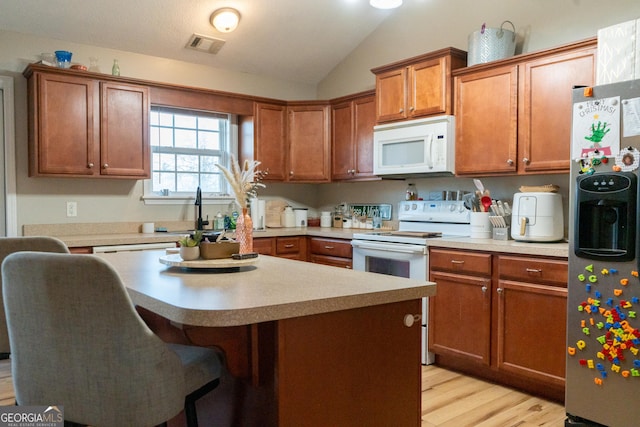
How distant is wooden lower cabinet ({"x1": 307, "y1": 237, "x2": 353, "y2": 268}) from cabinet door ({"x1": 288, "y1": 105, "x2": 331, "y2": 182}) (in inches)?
27.3

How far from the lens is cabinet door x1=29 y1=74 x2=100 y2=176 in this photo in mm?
3473

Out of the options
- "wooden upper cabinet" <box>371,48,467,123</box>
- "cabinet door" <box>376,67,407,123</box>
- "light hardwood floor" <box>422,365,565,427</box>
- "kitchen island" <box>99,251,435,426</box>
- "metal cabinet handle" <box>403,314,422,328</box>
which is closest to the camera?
"kitchen island" <box>99,251,435,426</box>

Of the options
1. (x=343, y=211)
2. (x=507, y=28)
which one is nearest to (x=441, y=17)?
(x=507, y=28)

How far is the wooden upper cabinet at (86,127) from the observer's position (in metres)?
3.48

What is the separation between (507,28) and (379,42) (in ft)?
4.32

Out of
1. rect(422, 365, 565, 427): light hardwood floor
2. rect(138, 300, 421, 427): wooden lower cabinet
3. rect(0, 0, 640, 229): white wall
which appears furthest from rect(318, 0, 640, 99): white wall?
rect(138, 300, 421, 427): wooden lower cabinet

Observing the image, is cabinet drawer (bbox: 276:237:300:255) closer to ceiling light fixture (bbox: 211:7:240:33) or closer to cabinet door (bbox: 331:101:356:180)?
cabinet door (bbox: 331:101:356:180)

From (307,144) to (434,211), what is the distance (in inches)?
58.3

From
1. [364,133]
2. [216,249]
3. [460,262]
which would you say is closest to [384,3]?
[364,133]

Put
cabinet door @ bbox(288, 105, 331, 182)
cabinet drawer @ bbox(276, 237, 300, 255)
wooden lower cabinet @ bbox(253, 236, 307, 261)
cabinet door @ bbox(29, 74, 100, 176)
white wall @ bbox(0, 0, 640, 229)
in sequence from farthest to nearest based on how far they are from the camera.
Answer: cabinet door @ bbox(288, 105, 331, 182) → cabinet drawer @ bbox(276, 237, 300, 255) → wooden lower cabinet @ bbox(253, 236, 307, 261) → cabinet door @ bbox(29, 74, 100, 176) → white wall @ bbox(0, 0, 640, 229)

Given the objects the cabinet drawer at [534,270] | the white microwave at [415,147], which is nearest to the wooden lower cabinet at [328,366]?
the cabinet drawer at [534,270]

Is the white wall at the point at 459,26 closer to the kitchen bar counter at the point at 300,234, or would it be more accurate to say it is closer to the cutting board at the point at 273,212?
the cutting board at the point at 273,212

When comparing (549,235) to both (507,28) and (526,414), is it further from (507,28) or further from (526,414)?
(507,28)

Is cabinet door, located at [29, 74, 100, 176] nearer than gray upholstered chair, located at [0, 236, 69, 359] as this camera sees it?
No
